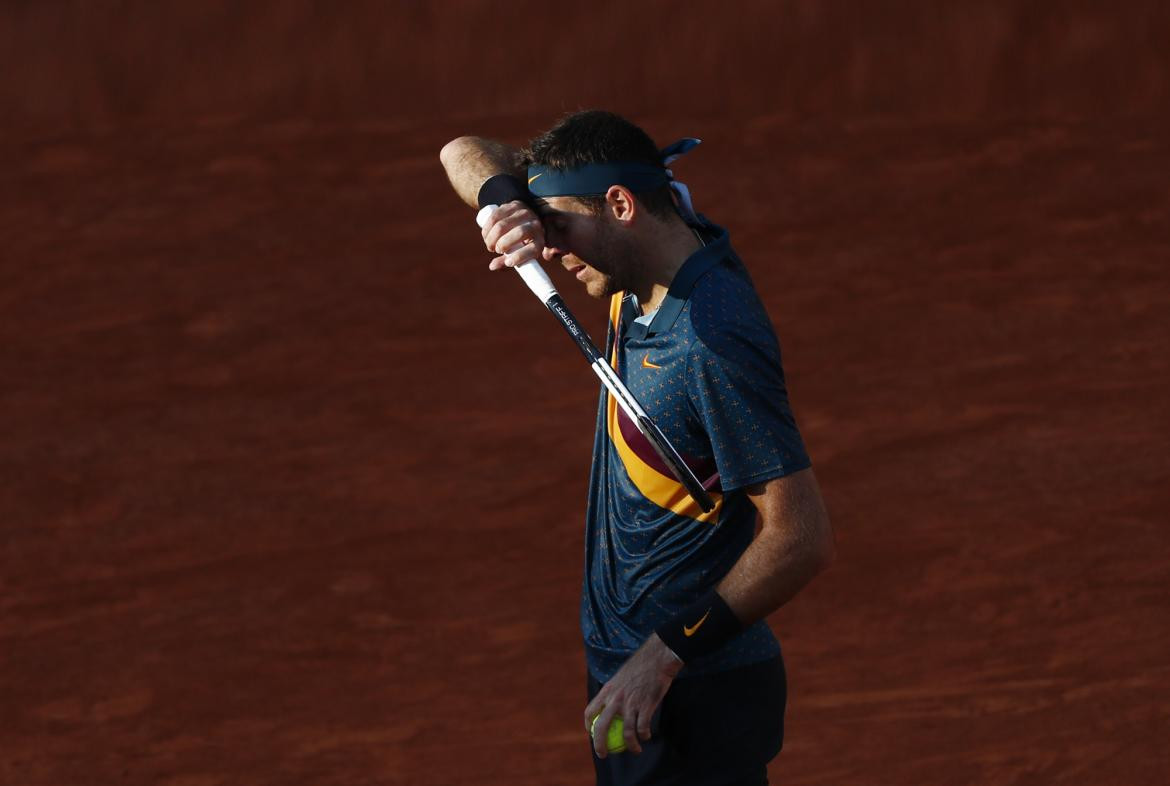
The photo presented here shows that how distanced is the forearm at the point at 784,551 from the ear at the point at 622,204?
0.36 metres

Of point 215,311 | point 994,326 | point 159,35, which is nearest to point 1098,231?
point 994,326

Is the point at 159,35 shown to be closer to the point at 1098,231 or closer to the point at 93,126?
the point at 93,126

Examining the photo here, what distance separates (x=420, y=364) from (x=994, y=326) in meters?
1.52

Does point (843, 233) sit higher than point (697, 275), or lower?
lower

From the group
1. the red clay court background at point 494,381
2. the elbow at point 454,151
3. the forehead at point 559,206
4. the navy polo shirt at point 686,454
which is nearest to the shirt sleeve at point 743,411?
the navy polo shirt at point 686,454

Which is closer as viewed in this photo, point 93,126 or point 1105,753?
point 1105,753

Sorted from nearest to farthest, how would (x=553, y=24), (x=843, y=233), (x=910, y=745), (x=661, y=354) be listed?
(x=661, y=354) → (x=910, y=745) → (x=843, y=233) → (x=553, y=24)

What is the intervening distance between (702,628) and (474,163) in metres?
0.83

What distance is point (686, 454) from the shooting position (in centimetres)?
183

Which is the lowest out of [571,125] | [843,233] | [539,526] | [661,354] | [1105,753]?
[1105,753]

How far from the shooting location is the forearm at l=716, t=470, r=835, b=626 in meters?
1.73

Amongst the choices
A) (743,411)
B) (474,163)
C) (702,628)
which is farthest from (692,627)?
(474,163)

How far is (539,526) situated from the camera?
3893 mm

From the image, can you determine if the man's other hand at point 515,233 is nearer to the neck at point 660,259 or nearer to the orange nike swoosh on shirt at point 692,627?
the neck at point 660,259
